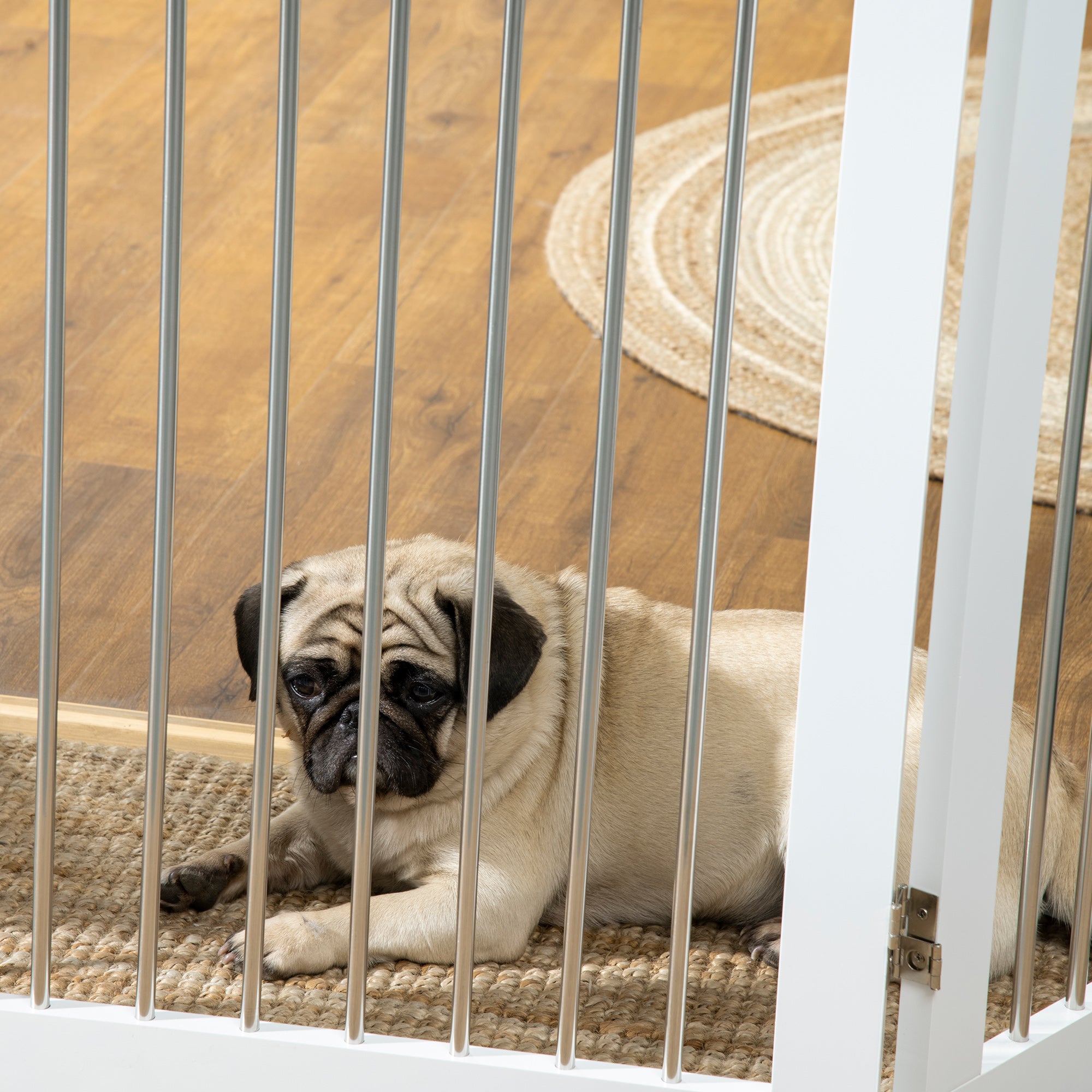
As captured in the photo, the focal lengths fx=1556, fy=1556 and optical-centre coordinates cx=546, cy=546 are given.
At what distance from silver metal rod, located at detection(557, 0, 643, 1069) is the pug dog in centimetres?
36

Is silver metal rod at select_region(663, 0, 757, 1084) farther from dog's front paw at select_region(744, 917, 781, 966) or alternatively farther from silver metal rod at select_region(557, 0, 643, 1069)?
dog's front paw at select_region(744, 917, 781, 966)

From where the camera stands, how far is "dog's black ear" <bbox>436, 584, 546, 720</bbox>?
4.71 ft

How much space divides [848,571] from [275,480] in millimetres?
383

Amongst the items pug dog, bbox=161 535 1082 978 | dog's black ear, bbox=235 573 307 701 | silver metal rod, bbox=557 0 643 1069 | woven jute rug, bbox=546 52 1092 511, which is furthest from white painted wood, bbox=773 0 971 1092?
woven jute rug, bbox=546 52 1092 511

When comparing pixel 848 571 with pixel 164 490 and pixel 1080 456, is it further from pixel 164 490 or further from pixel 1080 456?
pixel 164 490

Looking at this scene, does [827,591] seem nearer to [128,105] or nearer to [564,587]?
[564,587]

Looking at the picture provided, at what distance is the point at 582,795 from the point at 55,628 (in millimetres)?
381

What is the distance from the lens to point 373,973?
144 cm

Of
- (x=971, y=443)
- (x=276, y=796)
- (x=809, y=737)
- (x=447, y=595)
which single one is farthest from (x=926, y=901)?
(x=276, y=796)

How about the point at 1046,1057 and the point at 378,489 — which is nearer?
the point at 378,489

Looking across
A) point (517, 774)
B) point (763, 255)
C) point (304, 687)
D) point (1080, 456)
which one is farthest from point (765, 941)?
point (763, 255)

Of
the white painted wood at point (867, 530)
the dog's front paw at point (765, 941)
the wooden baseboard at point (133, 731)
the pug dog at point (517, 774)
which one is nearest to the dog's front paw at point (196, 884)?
the pug dog at point (517, 774)

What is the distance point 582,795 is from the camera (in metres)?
1.08

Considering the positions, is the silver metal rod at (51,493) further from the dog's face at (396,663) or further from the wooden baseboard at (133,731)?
the wooden baseboard at (133,731)
